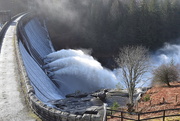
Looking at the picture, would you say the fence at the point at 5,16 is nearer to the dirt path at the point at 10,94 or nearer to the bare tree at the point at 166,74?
the dirt path at the point at 10,94

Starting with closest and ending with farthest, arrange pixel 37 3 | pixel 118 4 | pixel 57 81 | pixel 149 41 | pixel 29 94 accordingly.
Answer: pixel 29 94 → pixel 57 81 → pixel 149 41 → pixel 118 4 → pixel 37 3

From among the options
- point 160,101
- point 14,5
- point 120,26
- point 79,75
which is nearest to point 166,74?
point 160,101

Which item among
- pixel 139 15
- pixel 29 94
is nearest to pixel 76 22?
pixel 139 15

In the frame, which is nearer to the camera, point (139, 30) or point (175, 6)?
point (139, 30)

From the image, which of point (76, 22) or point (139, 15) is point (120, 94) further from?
point (76, 22)

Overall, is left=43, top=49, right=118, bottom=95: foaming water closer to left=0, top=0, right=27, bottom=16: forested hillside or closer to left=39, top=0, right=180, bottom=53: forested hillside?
left=39, top=0, right=180, bottom=53: forested hillside

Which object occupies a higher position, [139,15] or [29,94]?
[139,15]

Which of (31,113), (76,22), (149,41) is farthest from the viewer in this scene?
(76,22)
